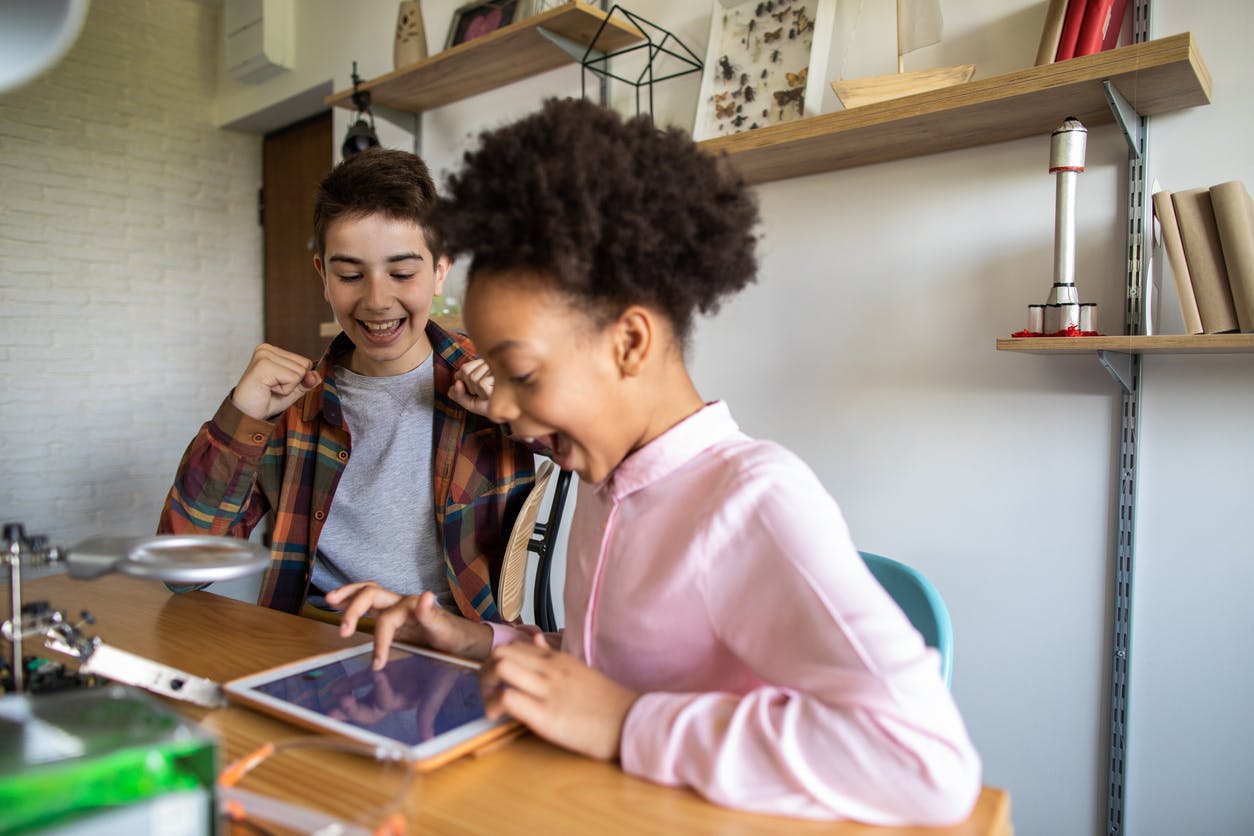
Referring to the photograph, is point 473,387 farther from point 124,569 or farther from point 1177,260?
point 1177,260

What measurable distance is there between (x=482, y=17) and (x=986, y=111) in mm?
1734

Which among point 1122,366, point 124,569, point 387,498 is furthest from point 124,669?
point 1122,366

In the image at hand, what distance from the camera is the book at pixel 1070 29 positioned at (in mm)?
1525

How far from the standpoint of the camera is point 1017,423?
68.0 inches

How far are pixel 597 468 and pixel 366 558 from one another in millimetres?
754

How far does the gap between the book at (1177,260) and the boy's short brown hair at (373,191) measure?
1204 mm

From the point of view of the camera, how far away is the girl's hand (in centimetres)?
70

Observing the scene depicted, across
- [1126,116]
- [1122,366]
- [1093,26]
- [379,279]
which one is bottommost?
[1122,366]

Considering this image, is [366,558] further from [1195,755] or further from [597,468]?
[1195,755]

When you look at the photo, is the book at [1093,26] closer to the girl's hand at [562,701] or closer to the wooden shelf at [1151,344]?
the wooden shelf at [1151,344]

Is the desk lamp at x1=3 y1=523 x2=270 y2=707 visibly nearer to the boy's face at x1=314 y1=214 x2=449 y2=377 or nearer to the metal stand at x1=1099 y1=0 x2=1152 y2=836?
the boy's face at x1=314 y1=214 x2=449 y2=377

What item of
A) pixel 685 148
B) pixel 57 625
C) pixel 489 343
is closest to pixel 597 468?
pixel 489 343

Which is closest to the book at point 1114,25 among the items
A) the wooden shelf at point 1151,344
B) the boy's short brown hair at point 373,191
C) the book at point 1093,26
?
the book at point 1093,26

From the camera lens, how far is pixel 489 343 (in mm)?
799
